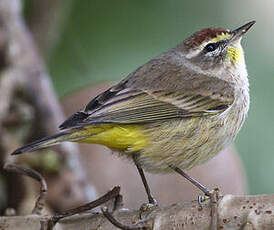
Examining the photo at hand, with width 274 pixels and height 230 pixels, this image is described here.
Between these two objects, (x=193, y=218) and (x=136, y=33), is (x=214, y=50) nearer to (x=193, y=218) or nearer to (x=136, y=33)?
(x=136, y=33)

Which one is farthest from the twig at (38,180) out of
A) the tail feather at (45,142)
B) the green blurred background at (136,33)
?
the green blurred background at (136,33)

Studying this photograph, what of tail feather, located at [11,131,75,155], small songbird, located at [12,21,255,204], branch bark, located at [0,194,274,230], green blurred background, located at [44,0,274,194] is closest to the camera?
branch bark, located at [0,194,274,230]

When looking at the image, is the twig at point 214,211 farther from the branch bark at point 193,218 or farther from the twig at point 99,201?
the twig at point 99,201

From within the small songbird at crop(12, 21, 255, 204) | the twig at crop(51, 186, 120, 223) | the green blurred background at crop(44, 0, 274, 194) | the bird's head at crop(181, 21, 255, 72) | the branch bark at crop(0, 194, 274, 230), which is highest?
the green blurred background at crop(44, 0, 274, 194)

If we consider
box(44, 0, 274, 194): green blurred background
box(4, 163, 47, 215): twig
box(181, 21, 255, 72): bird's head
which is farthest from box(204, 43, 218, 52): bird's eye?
box(4, 163, 47, 215): twig

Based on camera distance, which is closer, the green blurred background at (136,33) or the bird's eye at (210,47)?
the bird's eye at (210,47)

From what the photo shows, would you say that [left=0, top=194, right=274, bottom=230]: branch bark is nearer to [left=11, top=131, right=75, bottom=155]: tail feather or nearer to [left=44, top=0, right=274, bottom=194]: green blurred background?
[left=11, top=131, right=75, bottom=155]: tail feather

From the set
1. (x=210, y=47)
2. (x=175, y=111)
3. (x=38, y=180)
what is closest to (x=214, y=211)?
(x=38, y=180)
